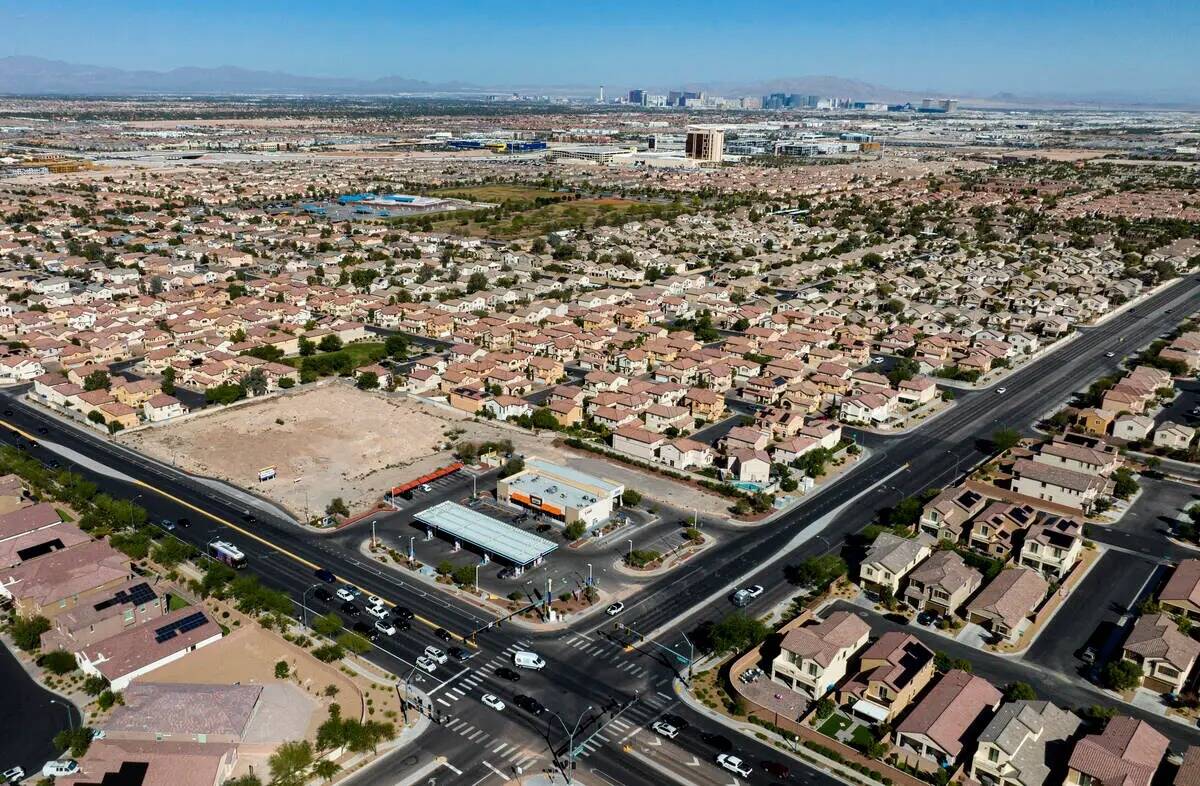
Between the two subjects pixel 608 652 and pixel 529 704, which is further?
pixel 608 652

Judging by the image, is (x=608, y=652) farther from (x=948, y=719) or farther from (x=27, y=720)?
(x=27, y=720)

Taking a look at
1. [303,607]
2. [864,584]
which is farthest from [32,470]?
[864,584]

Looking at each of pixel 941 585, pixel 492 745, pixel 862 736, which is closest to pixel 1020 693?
pixel 862 736

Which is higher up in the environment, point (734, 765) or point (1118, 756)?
point (1118, 756)

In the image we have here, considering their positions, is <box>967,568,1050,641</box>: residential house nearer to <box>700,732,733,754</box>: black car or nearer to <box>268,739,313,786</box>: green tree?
<box>700,732,733,754</box>: black car

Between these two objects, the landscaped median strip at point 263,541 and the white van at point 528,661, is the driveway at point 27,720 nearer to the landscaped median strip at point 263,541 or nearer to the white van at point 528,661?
the landscaped median strip at point 263,541

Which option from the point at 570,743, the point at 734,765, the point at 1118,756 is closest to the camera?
the point at 1118,756
